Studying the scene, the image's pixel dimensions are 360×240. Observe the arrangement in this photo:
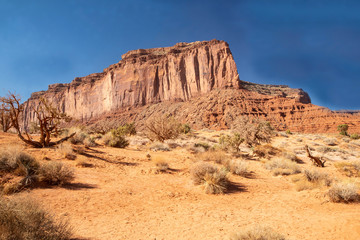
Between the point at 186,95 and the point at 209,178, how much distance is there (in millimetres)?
69553

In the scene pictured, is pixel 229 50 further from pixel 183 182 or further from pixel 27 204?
pixel 27 204

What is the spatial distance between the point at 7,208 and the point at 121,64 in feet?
316

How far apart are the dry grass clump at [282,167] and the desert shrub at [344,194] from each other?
4.37m

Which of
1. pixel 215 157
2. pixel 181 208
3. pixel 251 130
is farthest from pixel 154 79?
pixel 181 208

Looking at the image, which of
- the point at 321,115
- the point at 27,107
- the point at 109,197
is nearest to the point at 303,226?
the point at 109,197

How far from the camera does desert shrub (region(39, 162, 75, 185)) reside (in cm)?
641

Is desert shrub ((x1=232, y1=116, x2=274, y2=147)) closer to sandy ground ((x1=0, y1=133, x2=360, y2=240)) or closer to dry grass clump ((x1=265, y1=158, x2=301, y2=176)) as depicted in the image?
dry grass clump ((x1=265, y1=158, x2=301, y2=176))

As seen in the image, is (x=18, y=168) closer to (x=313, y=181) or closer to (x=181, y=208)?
(x=181, y=208)

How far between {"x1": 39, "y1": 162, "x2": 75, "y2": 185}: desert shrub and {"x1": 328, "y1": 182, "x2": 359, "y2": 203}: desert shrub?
27.8ft

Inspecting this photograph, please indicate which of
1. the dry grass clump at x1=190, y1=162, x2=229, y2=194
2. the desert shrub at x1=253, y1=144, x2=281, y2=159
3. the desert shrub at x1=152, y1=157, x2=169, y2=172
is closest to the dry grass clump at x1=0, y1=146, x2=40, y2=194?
the desert shrub at x1=152, y1=157, x2=169, y2=172

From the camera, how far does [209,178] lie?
7.45 m

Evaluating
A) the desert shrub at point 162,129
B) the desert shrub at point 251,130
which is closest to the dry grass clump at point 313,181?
the desert shrub at point 251,130

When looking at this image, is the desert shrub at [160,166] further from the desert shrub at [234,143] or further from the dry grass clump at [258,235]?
the desert shrub at [234,143]

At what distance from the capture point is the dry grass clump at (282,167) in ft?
33.8
